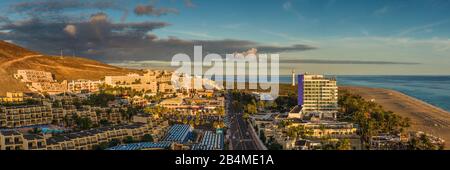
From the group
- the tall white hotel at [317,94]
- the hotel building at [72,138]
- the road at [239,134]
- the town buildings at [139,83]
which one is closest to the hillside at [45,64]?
the town buildings at [139,83]

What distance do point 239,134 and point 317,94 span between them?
6.41 metres

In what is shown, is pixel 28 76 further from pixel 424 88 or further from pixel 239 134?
pixel 424 88

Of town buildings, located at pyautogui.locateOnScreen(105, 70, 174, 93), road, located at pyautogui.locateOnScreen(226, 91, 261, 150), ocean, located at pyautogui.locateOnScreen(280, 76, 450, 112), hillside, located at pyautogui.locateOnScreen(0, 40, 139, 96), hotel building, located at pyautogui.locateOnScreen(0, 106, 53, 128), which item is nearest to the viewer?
road, located at pyautogui.locateOnScreen(226, 91, 261, 150)

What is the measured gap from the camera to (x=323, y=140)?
10047 mm

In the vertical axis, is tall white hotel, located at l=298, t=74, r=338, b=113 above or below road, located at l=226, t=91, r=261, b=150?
above

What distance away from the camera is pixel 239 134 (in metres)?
12.5

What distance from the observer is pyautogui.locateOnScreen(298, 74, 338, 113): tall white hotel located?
17516mm

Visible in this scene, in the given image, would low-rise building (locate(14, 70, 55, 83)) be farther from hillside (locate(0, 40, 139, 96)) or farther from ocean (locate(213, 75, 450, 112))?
ocean (locate(213, 75, 450, 112))

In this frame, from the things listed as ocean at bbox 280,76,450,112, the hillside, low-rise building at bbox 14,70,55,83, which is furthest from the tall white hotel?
the hillside

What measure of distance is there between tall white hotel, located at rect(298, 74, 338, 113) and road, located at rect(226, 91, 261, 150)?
295cm

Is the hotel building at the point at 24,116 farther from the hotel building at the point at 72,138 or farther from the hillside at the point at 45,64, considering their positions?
the hillside at the point at 45,64

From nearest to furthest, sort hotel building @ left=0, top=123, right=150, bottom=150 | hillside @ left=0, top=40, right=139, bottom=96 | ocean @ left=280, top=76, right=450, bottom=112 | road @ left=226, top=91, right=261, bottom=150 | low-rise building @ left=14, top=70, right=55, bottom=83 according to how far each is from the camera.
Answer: hotel building @ left=0, top=123, right=150, bottom=150, road @ left=226, top=91, right=261, bottom=150, ocean @ left=280, top=76, right=450, bottom=112, low-rise building @ left=14, top=70, right=55, bottom=83, hillside @ left=0, top=40, right=139, bottom=96

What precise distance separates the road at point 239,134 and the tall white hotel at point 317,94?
295 centimetres
